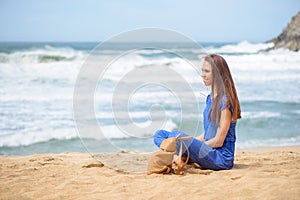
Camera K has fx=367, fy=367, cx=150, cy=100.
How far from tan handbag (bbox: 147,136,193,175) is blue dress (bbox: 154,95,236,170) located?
0.29ft

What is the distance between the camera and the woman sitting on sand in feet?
12.2

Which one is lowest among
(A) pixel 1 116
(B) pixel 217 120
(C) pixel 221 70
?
(A) pixel 1 116

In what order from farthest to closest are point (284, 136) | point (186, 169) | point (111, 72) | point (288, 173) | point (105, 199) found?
point (111, 72), point (284, 136), point (186, 169), point (288, 173), point (105, 199)

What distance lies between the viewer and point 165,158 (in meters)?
3.81

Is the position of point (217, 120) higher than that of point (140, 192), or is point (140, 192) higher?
point (217, 120)

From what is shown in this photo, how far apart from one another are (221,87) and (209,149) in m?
0.65

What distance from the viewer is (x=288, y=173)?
3.64 metres

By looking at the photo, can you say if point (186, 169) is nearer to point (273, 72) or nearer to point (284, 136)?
point (284, 136)

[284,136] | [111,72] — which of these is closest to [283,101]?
[284,136]

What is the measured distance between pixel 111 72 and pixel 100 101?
8027 mm

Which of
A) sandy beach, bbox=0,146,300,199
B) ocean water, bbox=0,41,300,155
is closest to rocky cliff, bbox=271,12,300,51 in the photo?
ocean water, bbox=0,41,300,155

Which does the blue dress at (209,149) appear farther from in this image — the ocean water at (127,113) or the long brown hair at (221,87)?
the ocean water at (127,113)

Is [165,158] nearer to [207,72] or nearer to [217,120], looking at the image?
[217,120]

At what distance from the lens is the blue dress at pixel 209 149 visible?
3.79 metres
